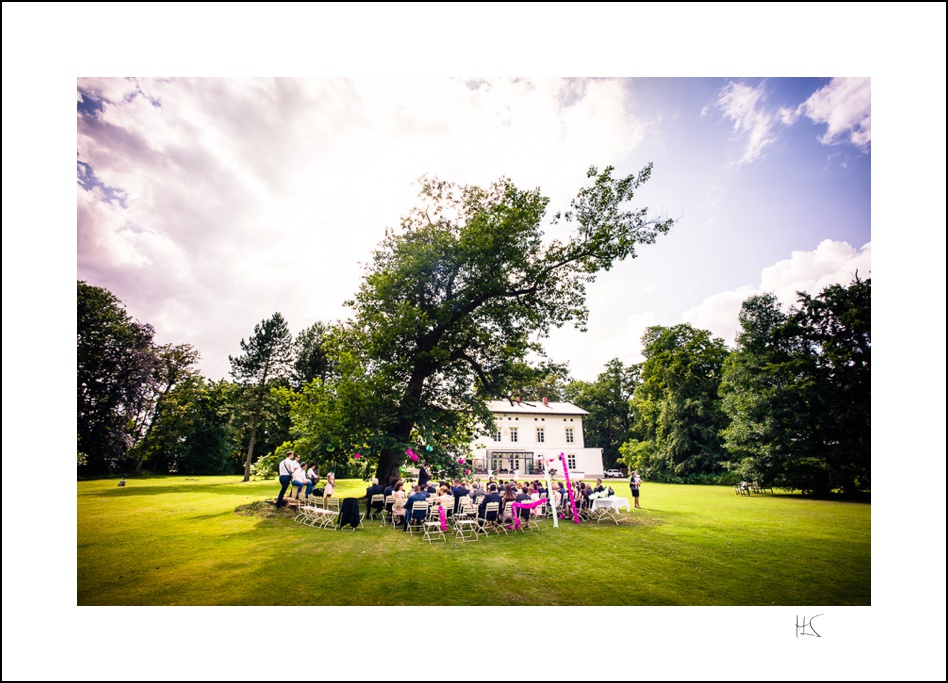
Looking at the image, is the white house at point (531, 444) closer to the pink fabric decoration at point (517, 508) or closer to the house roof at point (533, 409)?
the house roof at point (533, 409)

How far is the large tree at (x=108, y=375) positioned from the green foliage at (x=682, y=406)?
39.2 m

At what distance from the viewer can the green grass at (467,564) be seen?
532 cm

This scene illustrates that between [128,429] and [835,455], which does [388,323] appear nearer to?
[835,455]

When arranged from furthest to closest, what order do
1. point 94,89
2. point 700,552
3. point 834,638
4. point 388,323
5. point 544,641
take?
point 388,323, point 700,552, point 94,89, point 834,638, point 544,641

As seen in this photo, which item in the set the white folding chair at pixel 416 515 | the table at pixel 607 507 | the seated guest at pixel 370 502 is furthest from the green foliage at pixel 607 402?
the white folding chair at pixel 416 515

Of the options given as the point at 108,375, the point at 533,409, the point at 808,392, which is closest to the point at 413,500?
the point at 808,392

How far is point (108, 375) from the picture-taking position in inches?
825

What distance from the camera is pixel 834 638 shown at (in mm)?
5156

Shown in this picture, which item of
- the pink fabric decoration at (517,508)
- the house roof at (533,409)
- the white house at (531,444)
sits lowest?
the white house at (531,444)

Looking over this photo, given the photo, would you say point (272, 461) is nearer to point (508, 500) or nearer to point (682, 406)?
point (508, 500)

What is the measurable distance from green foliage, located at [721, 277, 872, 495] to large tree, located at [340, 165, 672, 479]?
11.9 meters

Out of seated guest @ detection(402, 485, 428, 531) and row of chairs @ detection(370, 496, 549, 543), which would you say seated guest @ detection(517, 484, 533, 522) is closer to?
row of chairs @ detection(370, 496, 549, 543)

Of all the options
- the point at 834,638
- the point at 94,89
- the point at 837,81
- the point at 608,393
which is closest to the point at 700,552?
the point at 834,638

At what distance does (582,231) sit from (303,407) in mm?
11460
